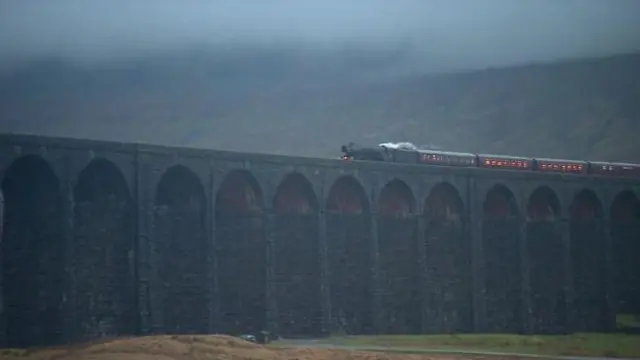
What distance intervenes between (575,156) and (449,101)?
2059 cm

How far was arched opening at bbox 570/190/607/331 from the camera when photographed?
5553 centimetres

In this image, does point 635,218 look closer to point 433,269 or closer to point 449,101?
point 433,269

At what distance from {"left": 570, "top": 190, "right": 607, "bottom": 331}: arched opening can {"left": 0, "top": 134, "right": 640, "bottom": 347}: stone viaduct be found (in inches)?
4.0

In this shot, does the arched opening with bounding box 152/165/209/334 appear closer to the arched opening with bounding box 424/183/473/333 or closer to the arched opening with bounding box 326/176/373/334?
the arched opening with bounding box 326/176/373/334

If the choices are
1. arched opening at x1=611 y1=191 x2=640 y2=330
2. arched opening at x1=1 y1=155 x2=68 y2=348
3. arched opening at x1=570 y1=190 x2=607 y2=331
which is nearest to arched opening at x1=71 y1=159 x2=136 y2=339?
arched opening at x1=1 y1=155 x2=68 y2=348

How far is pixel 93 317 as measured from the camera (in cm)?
3638

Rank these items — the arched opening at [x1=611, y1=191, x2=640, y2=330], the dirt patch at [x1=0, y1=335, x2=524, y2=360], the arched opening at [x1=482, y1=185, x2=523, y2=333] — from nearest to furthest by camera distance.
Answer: the dirt patch at [x1=0, y1=335, x2=524, y2=360] → the arched opening at [x1=482, y1=185, x2=523, y2=333] → the arched opening at [x1=611, y1=191, x2=640, y2=330]

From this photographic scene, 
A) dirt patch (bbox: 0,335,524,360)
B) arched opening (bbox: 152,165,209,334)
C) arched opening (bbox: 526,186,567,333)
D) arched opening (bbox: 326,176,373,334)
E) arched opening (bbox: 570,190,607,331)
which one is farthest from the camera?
arched opening (bbox: 570,190,607,331)

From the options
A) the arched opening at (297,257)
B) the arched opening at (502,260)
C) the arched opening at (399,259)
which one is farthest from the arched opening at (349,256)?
the arched opening at (502,260)

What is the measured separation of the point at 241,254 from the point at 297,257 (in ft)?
9.57

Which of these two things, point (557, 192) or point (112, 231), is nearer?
point (112, 231)

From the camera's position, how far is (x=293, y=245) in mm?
43156

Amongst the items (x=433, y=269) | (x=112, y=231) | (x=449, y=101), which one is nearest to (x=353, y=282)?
(x=433, y=269)

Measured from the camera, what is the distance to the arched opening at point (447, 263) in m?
48.8
